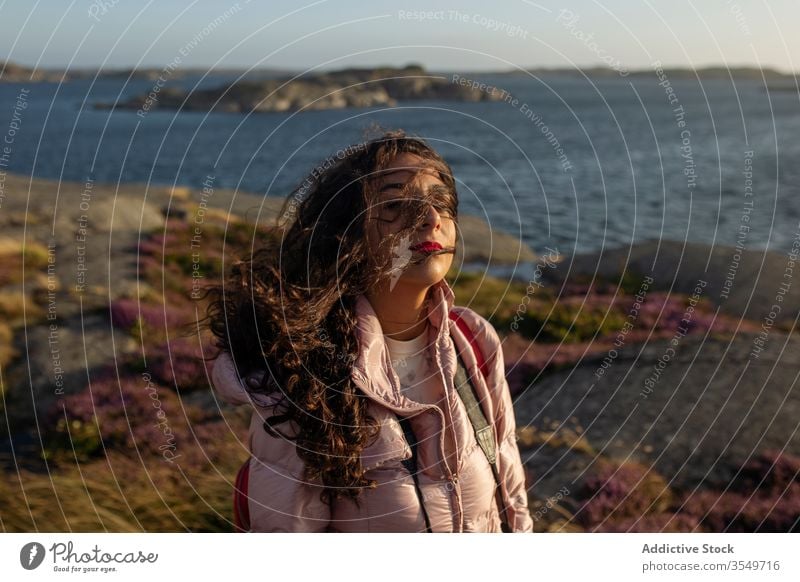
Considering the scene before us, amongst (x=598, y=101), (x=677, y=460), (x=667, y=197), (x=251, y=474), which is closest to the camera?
(x=251, y=474)

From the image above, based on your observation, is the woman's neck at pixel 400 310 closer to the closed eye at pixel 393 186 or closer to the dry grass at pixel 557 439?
the closed eye at pixel 393 186

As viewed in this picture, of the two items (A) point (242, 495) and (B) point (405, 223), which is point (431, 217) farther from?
(A) point (242, 495)

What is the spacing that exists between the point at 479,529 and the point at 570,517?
2009 millimetres

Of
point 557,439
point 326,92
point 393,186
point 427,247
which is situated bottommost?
point 557,439

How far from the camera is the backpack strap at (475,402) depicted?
→ 2.89 m

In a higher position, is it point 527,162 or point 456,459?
point 456,459

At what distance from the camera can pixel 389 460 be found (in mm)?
2709

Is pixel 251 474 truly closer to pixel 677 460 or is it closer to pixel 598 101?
pixel 677 460

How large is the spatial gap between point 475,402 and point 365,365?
1.63 ft

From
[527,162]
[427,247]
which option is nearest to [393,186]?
[427,247]

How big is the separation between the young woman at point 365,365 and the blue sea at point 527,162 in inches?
201

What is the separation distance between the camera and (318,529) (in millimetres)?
2838

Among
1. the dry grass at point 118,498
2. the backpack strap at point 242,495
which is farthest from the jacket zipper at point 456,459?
the dry grass at point 118,498

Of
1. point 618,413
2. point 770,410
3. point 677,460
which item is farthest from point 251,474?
point 770,410
